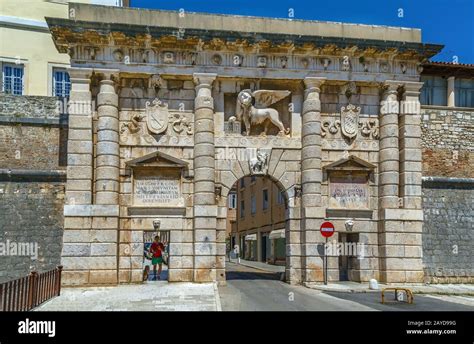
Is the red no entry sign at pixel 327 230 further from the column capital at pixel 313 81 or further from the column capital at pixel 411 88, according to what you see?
the column capital at pixel 411 88

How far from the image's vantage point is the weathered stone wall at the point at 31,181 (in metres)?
19.6

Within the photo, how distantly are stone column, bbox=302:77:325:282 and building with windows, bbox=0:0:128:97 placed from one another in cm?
1305

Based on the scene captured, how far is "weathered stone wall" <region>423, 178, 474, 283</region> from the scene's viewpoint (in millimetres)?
21578

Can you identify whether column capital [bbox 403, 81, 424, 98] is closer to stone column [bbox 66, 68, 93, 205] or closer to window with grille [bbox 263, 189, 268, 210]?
stone column [bbox 66, 68, 93, 205]

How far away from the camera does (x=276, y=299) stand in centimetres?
1552

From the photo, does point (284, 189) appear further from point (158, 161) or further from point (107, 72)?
point (107, 72)

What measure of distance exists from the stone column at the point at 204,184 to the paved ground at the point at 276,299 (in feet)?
3.64

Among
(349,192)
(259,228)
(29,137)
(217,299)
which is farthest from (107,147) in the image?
(259,228)

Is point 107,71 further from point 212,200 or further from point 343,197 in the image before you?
point 343,197

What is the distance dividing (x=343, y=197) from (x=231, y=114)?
5.03m

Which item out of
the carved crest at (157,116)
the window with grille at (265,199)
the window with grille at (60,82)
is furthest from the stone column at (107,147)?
the window with grille at (265,199)

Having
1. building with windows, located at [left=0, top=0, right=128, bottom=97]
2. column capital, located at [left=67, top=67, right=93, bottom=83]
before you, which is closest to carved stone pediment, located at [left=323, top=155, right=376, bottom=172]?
column capital, located at [left=67, top=67, right=93, bottom=83]

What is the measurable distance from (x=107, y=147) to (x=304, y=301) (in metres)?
8.31
